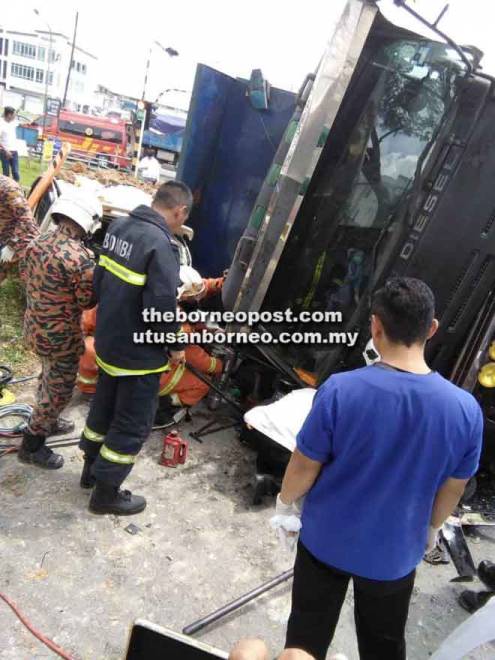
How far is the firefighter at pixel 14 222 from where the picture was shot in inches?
153

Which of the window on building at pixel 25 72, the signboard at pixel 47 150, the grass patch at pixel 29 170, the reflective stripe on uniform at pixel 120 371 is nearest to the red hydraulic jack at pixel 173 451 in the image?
the reflective stripe on uniform at pixel 120 371

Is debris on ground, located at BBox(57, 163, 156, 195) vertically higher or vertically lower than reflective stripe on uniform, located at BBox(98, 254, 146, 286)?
lower

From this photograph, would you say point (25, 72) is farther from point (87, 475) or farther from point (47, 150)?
point (87, 475)

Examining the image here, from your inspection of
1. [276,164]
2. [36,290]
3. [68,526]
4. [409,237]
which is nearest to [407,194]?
[409,237]

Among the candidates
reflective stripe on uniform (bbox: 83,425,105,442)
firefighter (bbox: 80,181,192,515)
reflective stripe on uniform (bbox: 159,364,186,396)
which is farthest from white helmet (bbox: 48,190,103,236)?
reflective stripe on uniform (bbox: 159,364,186,396)

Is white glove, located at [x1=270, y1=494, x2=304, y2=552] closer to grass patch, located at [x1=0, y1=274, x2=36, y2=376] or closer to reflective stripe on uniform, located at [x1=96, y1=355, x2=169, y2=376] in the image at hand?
reflective stripe on uniform, located at [x1=96, y1=355, x2=169, y2=376]

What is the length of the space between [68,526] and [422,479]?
184cm

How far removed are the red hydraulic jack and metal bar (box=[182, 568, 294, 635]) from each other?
3.31ft

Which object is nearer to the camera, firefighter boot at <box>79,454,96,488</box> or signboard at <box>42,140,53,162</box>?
firefighter boot at <box>79,454,96,488</box>

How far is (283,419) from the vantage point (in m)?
2.88

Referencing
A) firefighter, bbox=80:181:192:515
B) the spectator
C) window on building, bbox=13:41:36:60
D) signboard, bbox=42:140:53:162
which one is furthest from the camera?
Answer: window on building, bbox=13:41:36:60

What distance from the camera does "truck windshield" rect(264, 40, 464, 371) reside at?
307cm

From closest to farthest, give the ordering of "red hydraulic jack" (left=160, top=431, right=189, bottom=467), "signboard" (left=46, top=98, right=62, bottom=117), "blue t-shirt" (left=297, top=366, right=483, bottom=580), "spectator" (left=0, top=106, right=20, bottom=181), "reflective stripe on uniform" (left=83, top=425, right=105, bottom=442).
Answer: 1. "blue t-shirt" (left=297, top=366, right=483, bottom=580)
2. "reflective stripe on uniform" (left=83, top=425, right=105, bottom=442)
3. "red hydraulic jack" (left=160, top=431, right=189, bottom=467)
4. "spectator" (left=0, top=106, right=20, bottom=181)
5. "signboard" (left=46, top=98, right=62, bottom=117)

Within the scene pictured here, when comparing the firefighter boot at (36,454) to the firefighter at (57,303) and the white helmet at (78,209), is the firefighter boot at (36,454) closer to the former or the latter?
the firefighter at (57,303)
